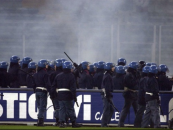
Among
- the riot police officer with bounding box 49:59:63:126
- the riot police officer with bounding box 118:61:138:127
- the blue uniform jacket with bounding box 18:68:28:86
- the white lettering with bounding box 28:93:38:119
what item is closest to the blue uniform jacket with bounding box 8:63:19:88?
the blue uniform jacket with bounding box 18:68:28:86

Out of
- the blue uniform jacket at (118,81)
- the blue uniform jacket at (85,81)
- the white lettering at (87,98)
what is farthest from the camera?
the blue uniform jacket at (85,81)

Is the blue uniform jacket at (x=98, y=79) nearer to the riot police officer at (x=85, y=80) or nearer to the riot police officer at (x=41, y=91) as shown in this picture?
the riot police officer at (x=85, y=80)

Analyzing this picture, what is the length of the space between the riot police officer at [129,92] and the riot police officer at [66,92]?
1.42 meters

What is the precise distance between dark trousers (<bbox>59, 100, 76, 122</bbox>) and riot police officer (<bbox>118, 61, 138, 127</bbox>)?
145 centimetres

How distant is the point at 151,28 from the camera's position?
30125mm

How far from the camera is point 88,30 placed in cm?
3062

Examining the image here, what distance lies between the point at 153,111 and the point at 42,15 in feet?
61.2

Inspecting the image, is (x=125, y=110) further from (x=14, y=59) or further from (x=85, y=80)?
(x=14, y=59)

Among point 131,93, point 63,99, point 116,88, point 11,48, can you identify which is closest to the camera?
point 63,99

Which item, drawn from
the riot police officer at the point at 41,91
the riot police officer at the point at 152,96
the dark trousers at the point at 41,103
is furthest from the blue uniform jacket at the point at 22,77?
the riot police officer at the point at 152,96

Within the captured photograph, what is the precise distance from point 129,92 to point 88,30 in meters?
17.1

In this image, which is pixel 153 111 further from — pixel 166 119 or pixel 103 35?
pixel 103 35

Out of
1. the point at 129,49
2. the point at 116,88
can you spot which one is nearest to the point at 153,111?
the point at 116,88

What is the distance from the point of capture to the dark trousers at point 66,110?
12906 millimetres
